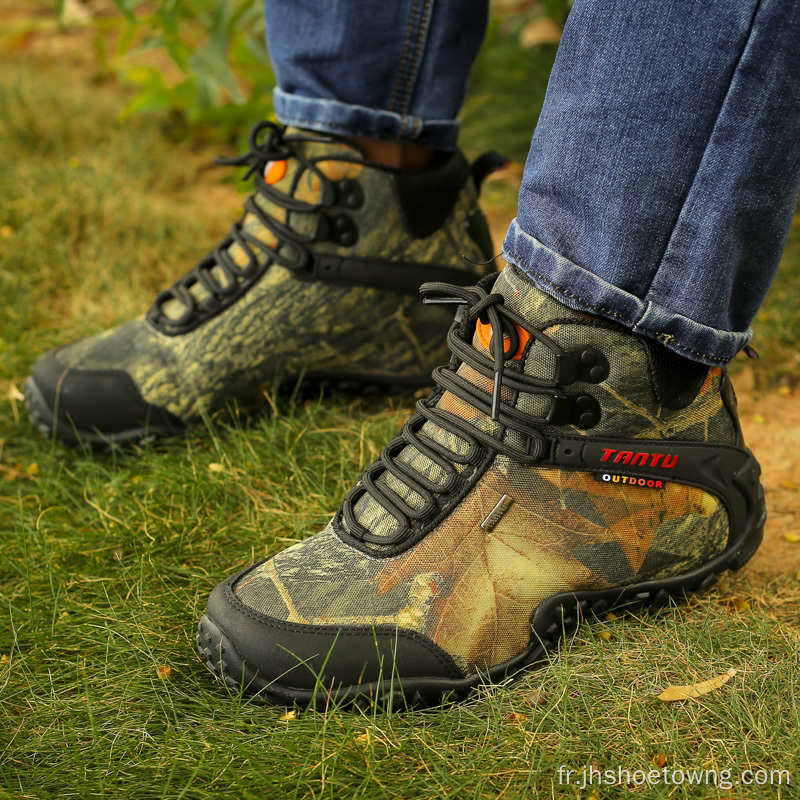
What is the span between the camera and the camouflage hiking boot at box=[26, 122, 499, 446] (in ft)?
5.26

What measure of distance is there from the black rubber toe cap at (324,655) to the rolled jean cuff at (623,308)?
52 centimetres

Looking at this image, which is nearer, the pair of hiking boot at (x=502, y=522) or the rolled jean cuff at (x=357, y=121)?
the pair of hiking boot at (x=502, y=522)

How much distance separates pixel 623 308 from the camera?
101 centimetres

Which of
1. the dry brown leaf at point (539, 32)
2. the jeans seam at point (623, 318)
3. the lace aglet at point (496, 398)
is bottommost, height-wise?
the lace aglet at point (496, 398)

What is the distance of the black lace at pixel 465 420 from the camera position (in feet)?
3.52

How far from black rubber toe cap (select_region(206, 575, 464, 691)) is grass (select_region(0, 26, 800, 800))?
1.9 inches

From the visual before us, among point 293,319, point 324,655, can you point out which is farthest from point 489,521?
point 293,319

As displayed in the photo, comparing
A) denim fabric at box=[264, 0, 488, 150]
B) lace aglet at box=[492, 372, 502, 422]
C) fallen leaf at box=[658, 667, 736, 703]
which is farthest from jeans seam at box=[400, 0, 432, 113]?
fallen leaf at box=[658, 667, 736, 703]

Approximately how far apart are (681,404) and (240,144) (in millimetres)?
2440

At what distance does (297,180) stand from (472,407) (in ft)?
2.47

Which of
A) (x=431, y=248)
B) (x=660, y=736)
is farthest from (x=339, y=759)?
(x=431, y=248)

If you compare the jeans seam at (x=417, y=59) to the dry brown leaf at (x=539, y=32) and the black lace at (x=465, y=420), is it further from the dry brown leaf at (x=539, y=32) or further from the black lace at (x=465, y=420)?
the dry brown leaf at (x=539, y=32)

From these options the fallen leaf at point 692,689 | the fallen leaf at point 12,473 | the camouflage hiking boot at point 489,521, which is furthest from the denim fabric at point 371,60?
the fallen leaf at point 692,689

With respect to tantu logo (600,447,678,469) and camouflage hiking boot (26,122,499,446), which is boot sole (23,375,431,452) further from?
tantu logo (600,447,678,469)
